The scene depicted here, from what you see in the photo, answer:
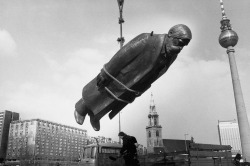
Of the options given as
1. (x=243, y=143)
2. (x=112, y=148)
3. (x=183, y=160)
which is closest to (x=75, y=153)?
(x=243, y=143)

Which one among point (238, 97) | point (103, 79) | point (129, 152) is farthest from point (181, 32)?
point (238, 97)

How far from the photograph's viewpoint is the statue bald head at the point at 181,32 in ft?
8.51

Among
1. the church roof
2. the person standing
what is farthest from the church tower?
the person standing

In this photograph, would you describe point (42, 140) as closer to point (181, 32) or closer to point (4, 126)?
point (4, 126)

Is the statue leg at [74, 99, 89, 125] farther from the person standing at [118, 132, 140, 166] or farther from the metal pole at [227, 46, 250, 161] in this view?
the metal pole at [227, 46, 250, 161]

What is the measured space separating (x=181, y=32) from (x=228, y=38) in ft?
290

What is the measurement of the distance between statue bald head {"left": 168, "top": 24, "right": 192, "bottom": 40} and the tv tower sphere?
290ft

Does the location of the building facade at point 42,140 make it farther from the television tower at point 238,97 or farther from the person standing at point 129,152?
the person standing at point 129,152

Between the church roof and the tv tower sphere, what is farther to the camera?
the church roof

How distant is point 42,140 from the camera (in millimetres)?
121625

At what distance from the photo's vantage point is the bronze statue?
265 centimetres

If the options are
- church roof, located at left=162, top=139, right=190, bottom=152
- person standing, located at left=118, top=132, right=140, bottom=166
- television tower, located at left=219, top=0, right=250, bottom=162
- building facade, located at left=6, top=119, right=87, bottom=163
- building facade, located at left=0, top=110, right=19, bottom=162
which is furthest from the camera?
building facade, located at left=0, top=110, right=19, bottom=162

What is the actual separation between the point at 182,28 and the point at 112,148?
44.8 ft

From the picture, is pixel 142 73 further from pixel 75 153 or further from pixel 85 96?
pixel 75 153
